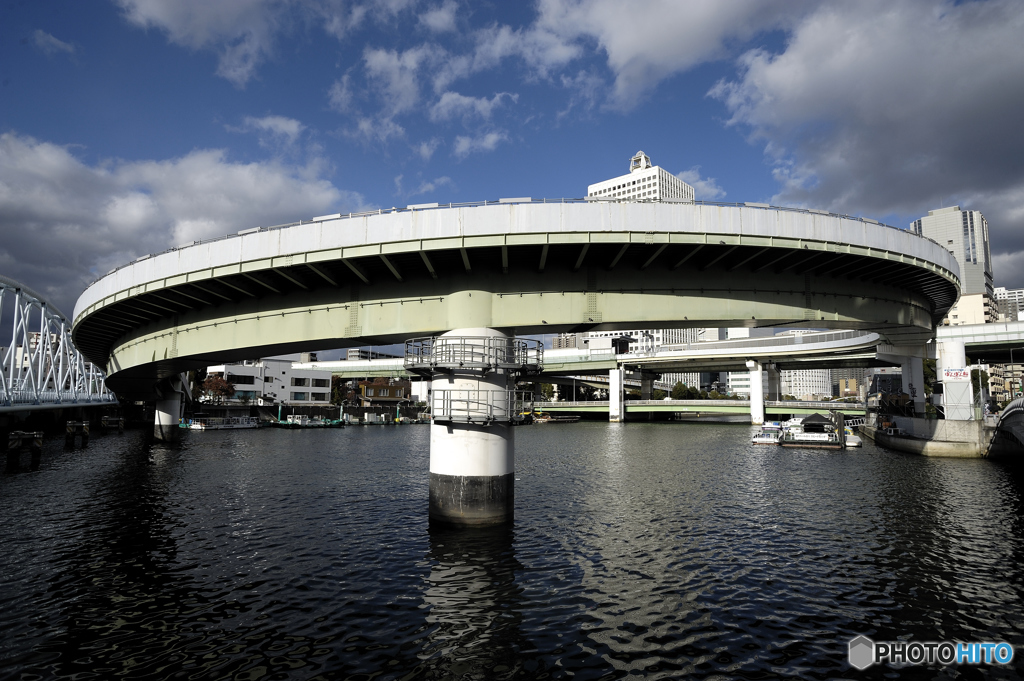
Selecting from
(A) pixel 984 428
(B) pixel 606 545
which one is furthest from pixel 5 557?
(A) pixel 984 428

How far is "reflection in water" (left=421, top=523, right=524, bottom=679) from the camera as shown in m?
11.5

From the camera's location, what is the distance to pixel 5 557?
748 inches

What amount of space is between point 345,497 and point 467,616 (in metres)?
18.6

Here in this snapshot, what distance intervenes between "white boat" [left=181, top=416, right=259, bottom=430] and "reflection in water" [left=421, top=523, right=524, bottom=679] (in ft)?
279

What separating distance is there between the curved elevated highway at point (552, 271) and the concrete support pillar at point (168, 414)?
49078mm

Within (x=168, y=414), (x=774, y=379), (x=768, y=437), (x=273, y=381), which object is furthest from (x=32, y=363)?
(x=774, y=379)

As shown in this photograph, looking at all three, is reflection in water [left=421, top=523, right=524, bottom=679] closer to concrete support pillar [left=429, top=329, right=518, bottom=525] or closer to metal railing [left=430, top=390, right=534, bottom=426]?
concrete support pillar [left=429, top=329, right=518, bottom=525]

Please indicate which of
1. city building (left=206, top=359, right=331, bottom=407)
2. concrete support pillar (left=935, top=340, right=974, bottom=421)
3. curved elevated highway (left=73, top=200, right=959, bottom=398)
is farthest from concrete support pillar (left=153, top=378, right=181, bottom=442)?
concrete support pillar (left=935, top=340, right=974, bottom=421)

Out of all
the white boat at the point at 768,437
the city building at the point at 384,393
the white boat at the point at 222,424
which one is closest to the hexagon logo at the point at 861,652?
the white boat at the point at 768,437

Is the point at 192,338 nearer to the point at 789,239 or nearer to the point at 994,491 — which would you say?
the point at 789,239

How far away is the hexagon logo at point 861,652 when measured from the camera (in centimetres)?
1163

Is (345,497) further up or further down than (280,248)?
further down

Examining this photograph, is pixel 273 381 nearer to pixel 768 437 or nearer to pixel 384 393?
pixel 384 393

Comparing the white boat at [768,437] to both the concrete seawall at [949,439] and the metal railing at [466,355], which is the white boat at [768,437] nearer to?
the concrete seawall at [949,439]
